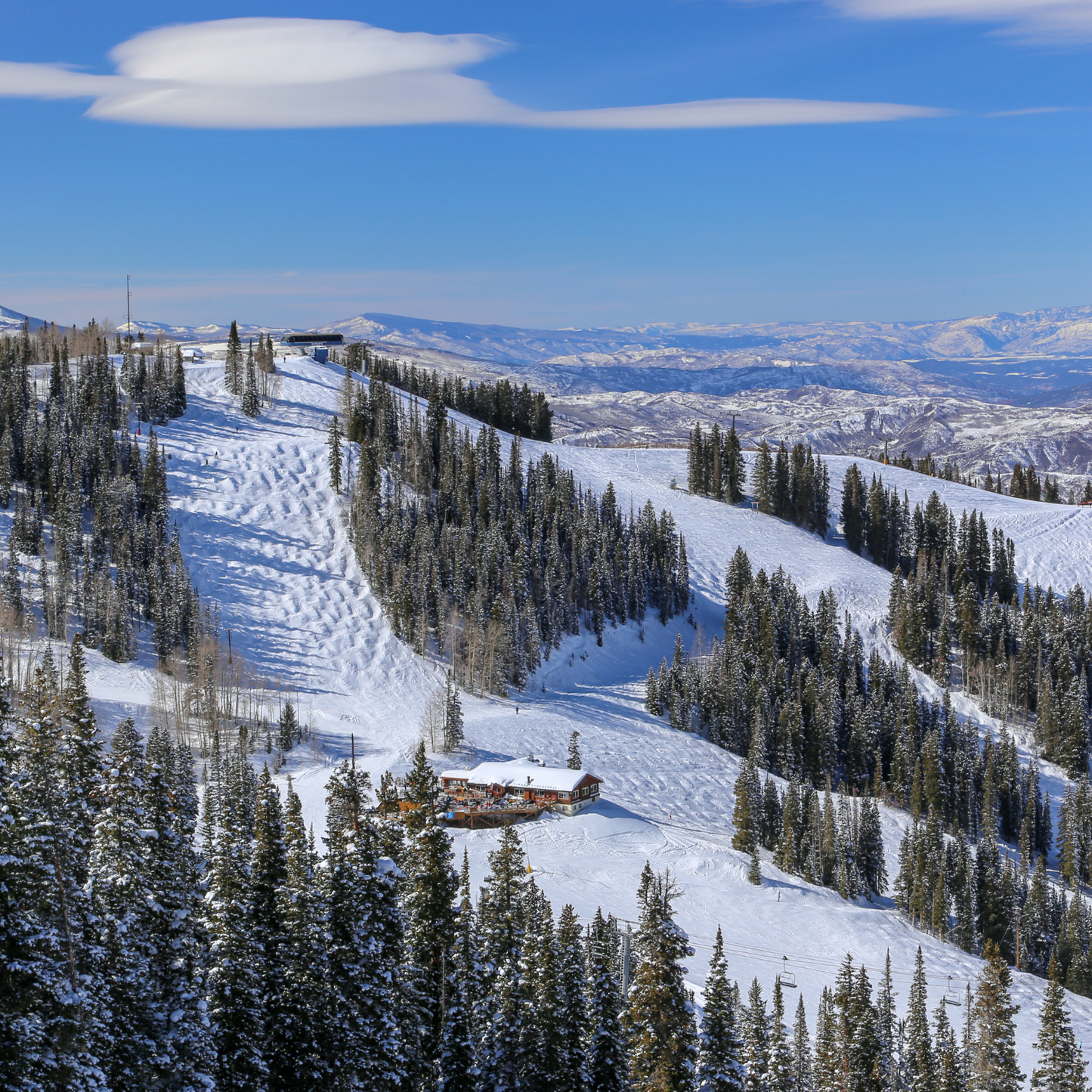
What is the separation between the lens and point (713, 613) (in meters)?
169

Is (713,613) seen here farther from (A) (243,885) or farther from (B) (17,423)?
(A) (243,885)

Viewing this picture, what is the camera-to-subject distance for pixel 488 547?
477ft

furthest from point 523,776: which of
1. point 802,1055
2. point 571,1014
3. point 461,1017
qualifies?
point 571,1014

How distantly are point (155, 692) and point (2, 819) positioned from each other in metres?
86.2

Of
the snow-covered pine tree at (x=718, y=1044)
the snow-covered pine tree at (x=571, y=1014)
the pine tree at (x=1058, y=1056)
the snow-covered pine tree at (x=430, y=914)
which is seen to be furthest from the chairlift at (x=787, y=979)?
the snow-covered pine tree at (x=718, y=1044)

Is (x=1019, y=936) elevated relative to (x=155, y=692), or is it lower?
lower

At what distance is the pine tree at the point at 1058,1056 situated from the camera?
4069cm

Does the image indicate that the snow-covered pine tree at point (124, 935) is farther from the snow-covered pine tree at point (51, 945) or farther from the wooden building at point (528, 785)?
the wooden building at point (528, 785)

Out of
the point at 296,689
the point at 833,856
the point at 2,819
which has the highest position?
the point at 2,819

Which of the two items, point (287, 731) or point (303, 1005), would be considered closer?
point (303, 1005)

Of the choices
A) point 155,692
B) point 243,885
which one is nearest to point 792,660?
point 155,692

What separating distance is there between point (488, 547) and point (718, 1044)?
11296 centimetres

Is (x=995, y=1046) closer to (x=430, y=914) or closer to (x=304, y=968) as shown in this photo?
(x=430, y=914)

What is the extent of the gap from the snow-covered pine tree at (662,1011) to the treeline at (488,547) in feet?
296
